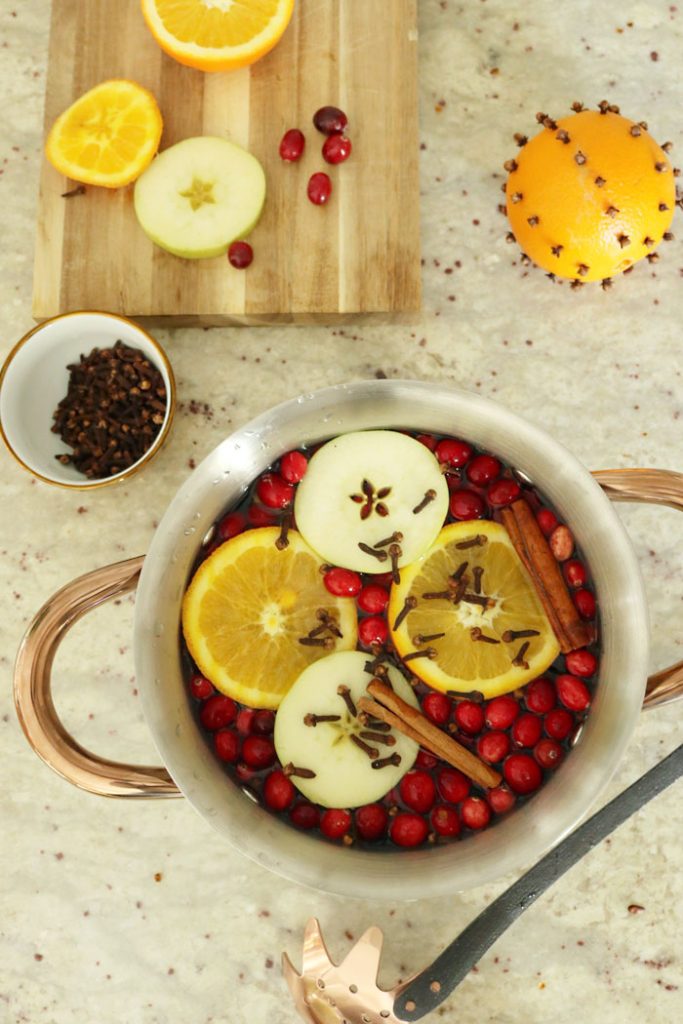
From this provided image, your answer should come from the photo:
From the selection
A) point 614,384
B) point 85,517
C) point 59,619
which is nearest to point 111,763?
point 59,619

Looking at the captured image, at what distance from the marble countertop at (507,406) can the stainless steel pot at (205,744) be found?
24 centimetres

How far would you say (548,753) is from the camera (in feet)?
2.93

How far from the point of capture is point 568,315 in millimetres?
1125

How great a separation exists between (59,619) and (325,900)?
526 millimetres

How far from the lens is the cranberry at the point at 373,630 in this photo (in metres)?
0.94

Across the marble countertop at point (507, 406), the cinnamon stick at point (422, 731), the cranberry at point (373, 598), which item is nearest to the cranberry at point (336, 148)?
the marble countertop at point (507, 406)

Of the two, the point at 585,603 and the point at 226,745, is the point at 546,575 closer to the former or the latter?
the point at 585,603

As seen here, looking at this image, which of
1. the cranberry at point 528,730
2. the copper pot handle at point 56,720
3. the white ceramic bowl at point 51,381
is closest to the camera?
the copper pot handle at point 56,720

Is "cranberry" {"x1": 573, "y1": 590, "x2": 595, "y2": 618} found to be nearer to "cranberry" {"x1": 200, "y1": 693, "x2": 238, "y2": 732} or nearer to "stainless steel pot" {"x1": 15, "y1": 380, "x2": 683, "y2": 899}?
"stainless steel pot" {"x1": 15, "y1": 380, "x2": 683, "y2": 899}

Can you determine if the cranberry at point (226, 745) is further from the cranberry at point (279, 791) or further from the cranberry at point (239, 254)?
the cranberry at point (239, 254)

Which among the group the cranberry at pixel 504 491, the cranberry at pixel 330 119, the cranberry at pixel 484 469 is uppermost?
the cranberry at pixel 330 119

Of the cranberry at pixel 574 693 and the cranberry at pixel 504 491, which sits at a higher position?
the cranberry at pixel 504 491

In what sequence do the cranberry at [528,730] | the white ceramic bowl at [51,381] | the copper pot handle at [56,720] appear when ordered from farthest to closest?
the white ceramic bowl at [51,381], the cranberry at [528,730], the copper pot handle at [56,720]

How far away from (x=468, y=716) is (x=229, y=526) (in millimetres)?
325
